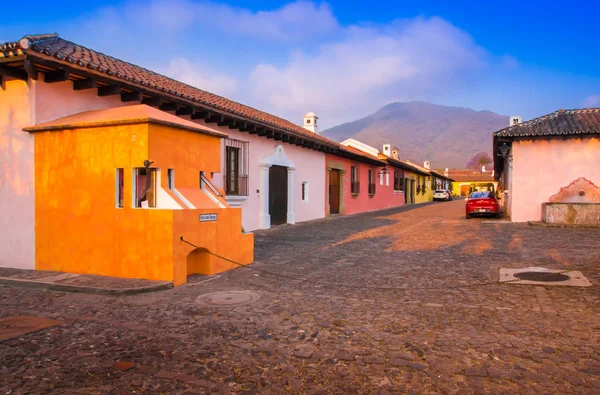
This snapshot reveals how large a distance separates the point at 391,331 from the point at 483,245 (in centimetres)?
766

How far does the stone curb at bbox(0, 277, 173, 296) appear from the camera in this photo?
20.7 ft

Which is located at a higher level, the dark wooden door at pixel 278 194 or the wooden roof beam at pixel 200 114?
the wooden roof beam at pixel 200 114

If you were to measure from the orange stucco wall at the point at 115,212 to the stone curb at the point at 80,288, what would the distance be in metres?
0.39

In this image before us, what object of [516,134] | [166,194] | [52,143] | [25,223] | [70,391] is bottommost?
[70,391]

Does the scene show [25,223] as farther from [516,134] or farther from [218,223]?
[516,134]

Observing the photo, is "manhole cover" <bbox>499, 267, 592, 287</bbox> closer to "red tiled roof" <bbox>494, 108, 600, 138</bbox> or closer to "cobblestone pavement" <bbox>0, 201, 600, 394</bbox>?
"cobblestone pavement" <bbox>0, 201, 600, 394</bbox>

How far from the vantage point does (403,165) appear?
35.0 metres

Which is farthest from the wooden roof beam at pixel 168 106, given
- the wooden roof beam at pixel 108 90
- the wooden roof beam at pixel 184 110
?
the wooden roof beam at pixel 108 90

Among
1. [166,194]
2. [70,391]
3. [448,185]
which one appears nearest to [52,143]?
[166,194]

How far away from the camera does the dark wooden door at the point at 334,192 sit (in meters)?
22.2

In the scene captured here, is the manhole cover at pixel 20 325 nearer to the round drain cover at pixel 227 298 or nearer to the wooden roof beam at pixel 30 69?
the round drain cover at pixel 227 298

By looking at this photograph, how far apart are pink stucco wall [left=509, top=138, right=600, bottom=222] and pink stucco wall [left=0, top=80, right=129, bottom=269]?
15801 mm

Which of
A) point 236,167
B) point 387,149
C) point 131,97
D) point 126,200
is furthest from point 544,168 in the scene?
point 387,149

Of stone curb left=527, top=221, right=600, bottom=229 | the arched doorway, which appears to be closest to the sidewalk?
the arched doorway
